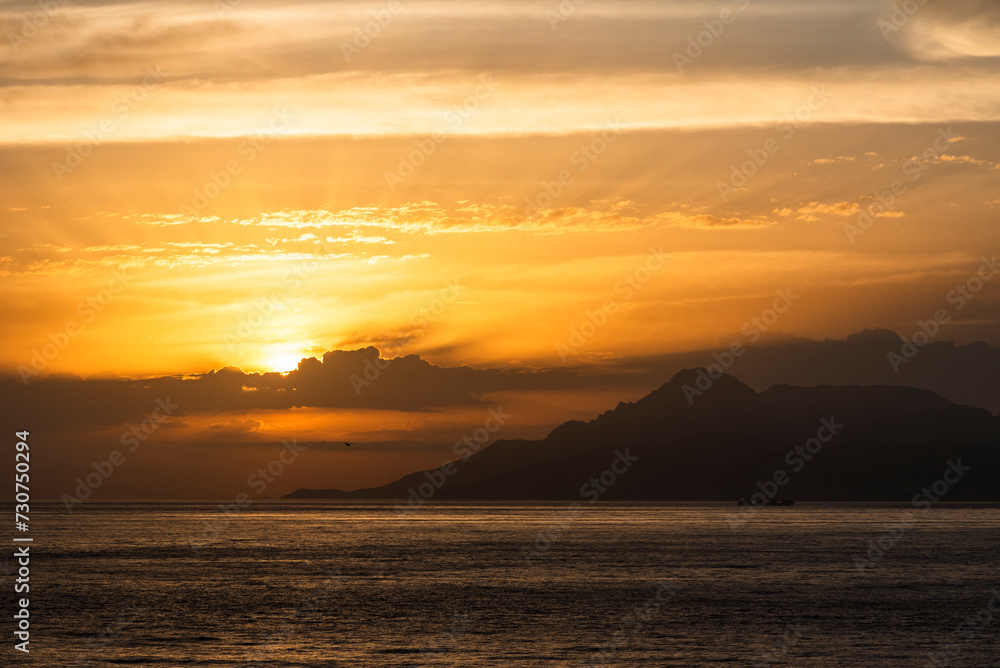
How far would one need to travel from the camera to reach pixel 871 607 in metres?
90.7

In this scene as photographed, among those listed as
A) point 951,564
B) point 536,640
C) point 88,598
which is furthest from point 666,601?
point 951,564

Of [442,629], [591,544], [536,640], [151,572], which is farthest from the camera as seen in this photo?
[591,544]

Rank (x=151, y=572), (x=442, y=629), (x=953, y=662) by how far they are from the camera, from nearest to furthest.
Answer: (x=953, y=662) → (x=442, y=629) → (x=151, y=572)

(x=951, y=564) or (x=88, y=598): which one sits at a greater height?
(x=88, y=598)

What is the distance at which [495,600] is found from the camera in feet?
311

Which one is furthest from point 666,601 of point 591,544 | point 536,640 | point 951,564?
point 591,544

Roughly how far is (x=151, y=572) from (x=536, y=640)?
70.7m

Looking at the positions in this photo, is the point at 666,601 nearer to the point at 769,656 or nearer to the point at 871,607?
the point at 871,607

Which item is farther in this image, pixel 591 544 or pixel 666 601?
pixel 591 544

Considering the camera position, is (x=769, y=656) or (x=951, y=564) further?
(x=951, y=564)

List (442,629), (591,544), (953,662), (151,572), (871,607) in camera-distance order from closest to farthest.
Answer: (953,662)
(442,629)
(871,607)
(151,572)
(591,544)

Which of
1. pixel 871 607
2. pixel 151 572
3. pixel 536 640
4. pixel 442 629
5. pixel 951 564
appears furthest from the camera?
pixel 951 564

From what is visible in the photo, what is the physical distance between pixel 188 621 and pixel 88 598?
21.0 metres

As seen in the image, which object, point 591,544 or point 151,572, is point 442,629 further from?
point 591,544
